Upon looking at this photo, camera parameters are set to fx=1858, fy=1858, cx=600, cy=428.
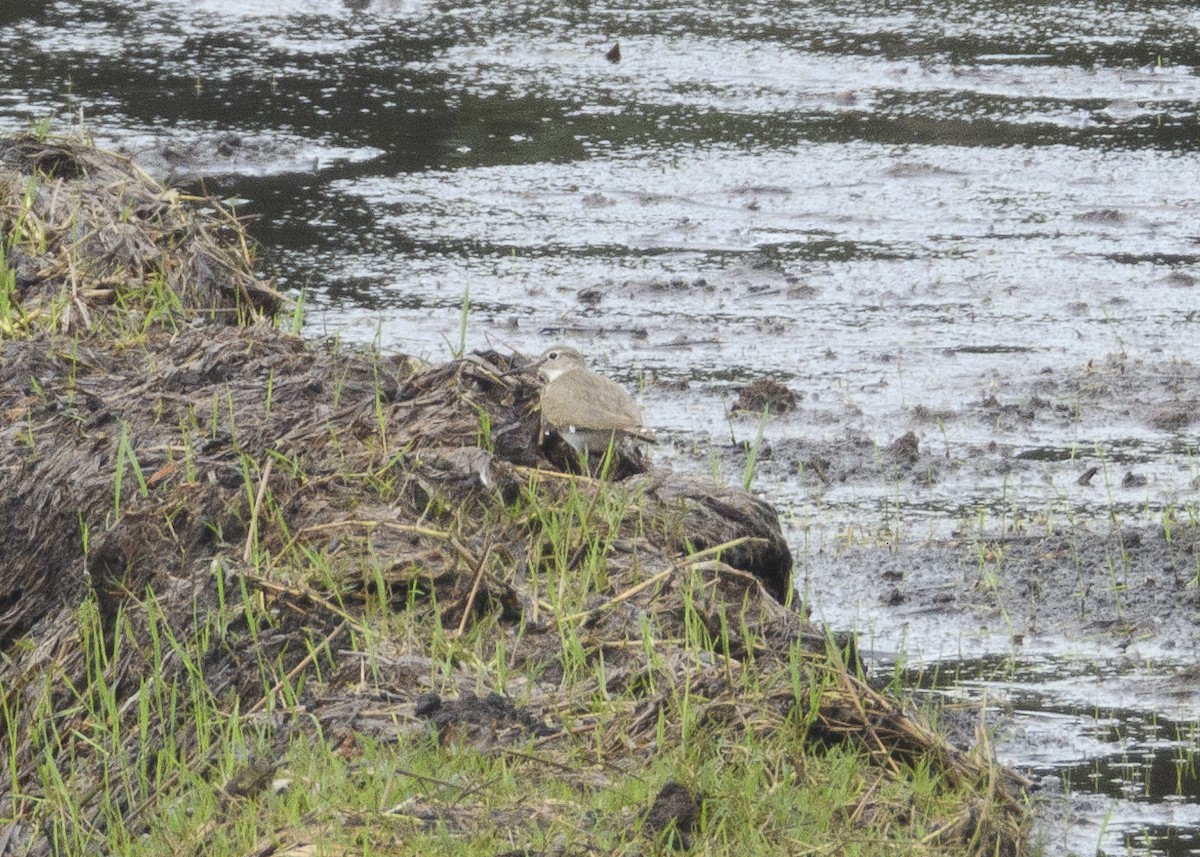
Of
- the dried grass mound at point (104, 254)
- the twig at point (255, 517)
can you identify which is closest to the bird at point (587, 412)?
the twig at point (255, 517)

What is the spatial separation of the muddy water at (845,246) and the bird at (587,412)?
863mm

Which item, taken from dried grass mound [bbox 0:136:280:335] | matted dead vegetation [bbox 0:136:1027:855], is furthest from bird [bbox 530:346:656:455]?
dried grass mound [bbox 0:136:280:335]

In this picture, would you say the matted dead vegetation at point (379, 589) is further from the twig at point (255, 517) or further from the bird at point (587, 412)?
the bird at point (587, 412)

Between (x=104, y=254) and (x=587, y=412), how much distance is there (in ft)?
8.59

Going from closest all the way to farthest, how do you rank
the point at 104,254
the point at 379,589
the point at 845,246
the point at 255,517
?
the point at 379,589 → the point at 255,517 → the point at 104,254 → the point at 845,246

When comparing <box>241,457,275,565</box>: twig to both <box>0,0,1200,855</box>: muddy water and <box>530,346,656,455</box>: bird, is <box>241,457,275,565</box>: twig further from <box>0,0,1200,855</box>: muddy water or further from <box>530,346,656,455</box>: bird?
<box>0,0,1200,855</box>: muddy water

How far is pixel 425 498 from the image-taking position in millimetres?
4930

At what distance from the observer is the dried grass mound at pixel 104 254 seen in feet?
21.6

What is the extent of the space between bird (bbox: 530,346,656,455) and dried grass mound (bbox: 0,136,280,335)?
1.92m

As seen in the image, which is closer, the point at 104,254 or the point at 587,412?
the point at 587,412

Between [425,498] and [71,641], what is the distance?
0.97 metres

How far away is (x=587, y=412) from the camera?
5.12 meters

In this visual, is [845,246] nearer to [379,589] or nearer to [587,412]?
[587,412]

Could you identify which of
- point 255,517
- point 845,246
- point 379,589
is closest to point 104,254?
point 255,517
